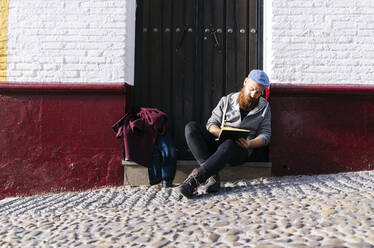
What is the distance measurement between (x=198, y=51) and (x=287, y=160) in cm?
166

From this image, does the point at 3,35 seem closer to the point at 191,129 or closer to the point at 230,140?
the point at 191,129

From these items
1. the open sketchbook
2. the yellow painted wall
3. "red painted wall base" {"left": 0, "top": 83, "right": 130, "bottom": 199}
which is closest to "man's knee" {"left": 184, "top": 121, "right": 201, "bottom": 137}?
the open sketchbook

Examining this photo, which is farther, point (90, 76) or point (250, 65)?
point (250, 65)

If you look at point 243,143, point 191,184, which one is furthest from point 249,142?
point 191,184

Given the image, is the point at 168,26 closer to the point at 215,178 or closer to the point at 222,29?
the point at 222,29

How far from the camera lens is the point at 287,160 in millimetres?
4102

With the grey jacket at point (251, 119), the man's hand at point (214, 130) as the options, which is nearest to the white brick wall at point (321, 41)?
the grey jacket at point (251, 119)

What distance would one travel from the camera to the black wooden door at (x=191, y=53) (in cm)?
458

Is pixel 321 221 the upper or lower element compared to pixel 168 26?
lower

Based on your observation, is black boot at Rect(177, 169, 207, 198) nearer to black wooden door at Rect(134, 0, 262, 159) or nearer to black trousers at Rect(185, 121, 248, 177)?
black trousers at Rect(185, 121, 248, 177)

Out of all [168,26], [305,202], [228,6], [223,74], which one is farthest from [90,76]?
[305,202]

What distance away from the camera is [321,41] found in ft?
13.7

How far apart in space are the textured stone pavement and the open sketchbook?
502 mm

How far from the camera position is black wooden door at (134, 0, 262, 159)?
458 cm
